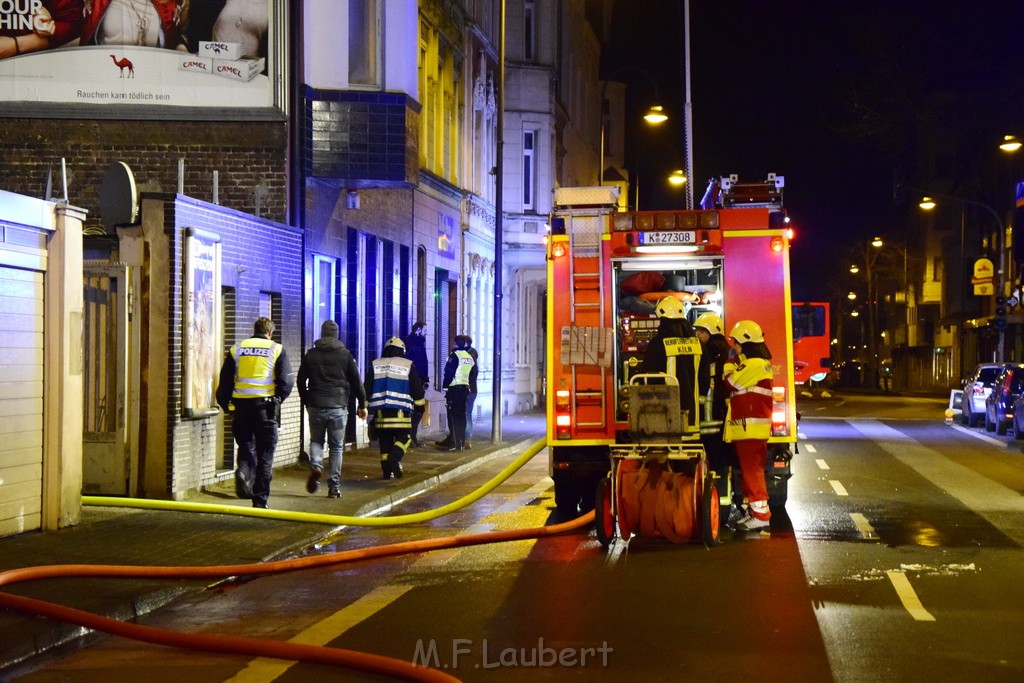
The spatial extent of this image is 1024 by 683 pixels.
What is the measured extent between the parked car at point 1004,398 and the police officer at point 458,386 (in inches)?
441

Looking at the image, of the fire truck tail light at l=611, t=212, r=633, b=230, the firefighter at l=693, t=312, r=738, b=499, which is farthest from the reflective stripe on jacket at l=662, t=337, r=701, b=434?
the fire truck tail light at l=611, t=212, r=633, b=230

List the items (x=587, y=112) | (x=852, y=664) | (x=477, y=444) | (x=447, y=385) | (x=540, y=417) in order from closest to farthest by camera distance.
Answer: (x=852, y=664), (x=447, y=385), (x=477, y=444), (x=540, y=417), (x=587, y=112)

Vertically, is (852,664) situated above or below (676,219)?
below

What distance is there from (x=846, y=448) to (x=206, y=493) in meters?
12.1

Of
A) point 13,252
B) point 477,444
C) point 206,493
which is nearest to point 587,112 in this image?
point 477,444

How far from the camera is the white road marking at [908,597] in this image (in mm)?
8102

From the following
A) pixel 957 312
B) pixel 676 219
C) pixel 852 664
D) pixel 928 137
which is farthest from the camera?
pixel 928 137

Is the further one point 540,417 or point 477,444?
point 540,417

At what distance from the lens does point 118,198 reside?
1424 cm

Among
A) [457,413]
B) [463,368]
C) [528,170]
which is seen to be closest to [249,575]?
[463,368]

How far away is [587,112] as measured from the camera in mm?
51750

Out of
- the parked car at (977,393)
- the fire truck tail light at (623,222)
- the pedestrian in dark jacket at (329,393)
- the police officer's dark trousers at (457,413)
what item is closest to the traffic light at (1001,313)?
the parked car at (977,393)

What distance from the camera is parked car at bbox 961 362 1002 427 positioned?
29906 mm

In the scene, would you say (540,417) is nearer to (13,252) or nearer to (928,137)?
(13,252)
